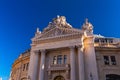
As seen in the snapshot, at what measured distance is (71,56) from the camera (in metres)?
29.1

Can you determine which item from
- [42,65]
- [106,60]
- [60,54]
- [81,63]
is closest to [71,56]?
[81,63]

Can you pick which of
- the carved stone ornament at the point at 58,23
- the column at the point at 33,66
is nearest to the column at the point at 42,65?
the column at the point at 33,66

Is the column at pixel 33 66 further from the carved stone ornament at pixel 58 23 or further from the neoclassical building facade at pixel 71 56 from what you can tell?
the carved stone ornament at pixel 58 23

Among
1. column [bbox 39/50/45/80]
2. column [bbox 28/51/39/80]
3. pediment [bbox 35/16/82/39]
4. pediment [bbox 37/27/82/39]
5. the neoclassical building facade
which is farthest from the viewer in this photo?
pediment [bbox 35/16/82/39]

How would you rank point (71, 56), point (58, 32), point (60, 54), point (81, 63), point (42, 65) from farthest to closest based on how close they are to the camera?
point (58, 32), point (60, 54), point (42, 65), point (71, 56), point (81, 63)

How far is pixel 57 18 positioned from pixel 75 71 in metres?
13.2

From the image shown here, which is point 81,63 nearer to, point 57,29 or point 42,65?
point 42,65

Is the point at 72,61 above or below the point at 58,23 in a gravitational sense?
below

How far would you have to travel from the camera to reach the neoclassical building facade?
92.0 feet

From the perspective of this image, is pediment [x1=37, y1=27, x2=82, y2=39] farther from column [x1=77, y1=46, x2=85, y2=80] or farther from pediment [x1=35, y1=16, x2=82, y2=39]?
column [x1=77, y1=46, x2=85, y2=80]

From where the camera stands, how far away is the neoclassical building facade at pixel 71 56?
28031mm

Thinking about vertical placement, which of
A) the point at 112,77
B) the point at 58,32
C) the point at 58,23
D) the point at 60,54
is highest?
the point at 58,23

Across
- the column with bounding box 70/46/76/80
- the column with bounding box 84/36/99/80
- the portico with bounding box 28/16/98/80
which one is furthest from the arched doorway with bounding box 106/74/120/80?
the column with bounding box 70/46/76/80

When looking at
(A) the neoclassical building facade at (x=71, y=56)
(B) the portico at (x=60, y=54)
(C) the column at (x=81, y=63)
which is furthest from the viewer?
(B) the portico at (x=60, y=54)
